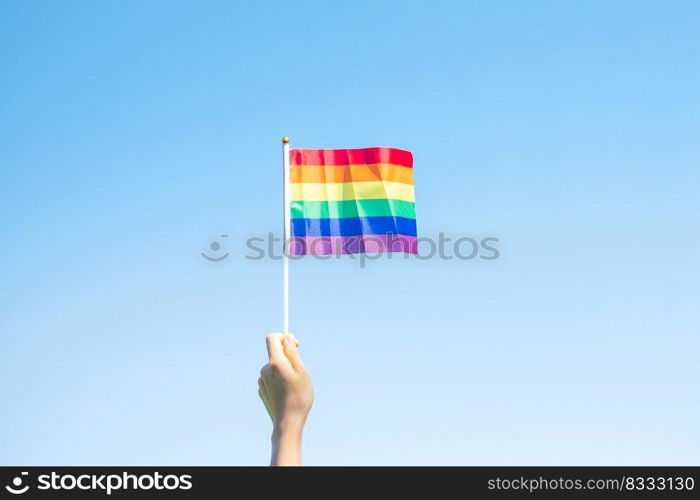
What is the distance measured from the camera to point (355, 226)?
23.5 meters

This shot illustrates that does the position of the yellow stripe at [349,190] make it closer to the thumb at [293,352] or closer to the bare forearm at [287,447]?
the thumb at [293,352]

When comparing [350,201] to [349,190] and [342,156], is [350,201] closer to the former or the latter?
[349,190]

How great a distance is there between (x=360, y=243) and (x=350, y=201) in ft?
3.52

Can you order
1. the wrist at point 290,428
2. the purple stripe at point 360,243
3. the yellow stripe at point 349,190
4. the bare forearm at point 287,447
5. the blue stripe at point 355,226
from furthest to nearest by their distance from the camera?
the yellow stripe at point 349,190 < the blue stripe at point 355,226 < the purple stripe at point 360,243 < the wrist at point 290,428 < the bare forearm at point 287,447

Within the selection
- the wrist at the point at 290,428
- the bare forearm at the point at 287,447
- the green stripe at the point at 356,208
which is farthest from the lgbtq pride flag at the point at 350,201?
the bare forearm at the point at 287,447

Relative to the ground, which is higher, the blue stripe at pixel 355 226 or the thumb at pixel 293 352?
the blue stripe at pixel 355 226

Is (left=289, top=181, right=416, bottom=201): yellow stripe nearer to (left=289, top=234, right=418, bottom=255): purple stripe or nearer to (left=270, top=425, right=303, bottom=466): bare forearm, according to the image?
(left=289, top=234, right=418, bottom=255): purple stripe

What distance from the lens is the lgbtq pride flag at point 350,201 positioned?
23.2 meters

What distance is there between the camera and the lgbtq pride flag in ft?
76.1

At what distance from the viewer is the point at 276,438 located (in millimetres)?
19984

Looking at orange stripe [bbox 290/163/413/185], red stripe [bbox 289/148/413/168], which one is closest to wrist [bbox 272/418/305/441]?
orange stripe [bbox 290/163/413/185]
